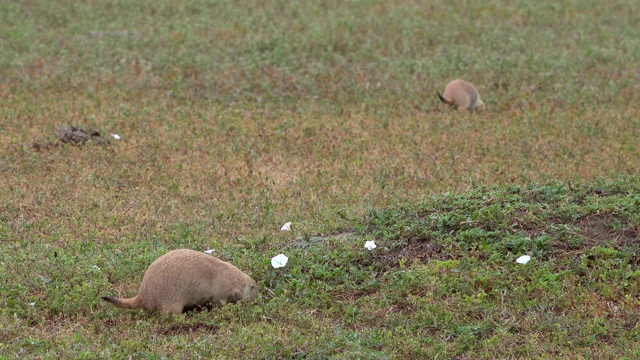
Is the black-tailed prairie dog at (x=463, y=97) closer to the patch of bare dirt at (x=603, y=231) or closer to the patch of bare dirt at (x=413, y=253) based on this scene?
the patch of bare dirt at (x=603, y=231)

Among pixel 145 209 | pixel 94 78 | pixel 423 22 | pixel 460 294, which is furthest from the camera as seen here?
pixel 423 22

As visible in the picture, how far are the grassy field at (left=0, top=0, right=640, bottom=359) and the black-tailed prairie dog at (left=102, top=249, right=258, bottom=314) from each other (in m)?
0.11

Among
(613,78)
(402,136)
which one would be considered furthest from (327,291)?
(613,78)

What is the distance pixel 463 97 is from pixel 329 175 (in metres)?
3.22

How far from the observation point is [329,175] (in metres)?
8.87

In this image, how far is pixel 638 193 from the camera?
22.0ft

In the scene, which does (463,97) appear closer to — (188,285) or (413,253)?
(413,253)

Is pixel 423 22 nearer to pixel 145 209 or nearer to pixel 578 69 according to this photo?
pixel 578 69

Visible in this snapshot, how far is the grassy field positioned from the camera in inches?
217

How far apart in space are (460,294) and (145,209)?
3.03 m

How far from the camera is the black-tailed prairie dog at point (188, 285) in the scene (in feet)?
18.3

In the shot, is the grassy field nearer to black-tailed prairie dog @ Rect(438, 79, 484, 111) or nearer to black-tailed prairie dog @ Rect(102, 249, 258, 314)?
black-tailed prairie dog @ Rect(102, 249, 258, 314)

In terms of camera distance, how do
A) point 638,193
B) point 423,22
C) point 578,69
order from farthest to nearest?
point 423,22, point 578,69, point 638,193

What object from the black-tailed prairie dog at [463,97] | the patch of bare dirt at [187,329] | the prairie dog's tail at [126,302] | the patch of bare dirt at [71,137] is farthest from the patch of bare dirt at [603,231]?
the patch of bare dirt at [71,137]
